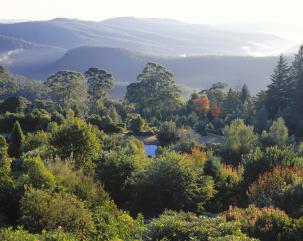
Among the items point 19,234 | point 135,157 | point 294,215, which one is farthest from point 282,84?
point 19,234

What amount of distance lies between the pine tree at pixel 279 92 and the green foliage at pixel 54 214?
37.2m

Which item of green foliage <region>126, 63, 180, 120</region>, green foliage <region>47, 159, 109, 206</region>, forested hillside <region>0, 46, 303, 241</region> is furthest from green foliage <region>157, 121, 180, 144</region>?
green foliage <region>126, 63, 180, 120</region>

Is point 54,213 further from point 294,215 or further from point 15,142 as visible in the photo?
point 15,142

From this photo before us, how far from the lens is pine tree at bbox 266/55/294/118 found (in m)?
48.0

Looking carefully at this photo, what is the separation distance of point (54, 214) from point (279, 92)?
40.2 metres

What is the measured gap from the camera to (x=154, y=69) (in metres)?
67.9

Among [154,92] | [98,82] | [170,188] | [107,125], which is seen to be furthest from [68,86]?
[170,188]

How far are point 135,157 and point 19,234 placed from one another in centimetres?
1020

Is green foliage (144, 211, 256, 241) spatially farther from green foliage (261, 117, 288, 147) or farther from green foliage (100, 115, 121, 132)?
green foliage (100, 115, 121, 132)

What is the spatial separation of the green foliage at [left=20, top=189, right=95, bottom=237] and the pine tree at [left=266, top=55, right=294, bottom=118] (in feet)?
122

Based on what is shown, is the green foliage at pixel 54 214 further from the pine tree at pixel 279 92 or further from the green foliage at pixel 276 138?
the pine tree at pixel 279 92

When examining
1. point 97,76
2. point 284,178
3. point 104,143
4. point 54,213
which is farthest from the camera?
point 97,76

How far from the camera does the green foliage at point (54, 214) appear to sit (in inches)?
456

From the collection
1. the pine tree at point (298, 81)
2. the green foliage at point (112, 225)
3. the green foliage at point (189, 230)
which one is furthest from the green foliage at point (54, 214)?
the pine tree at point (298, 81)
